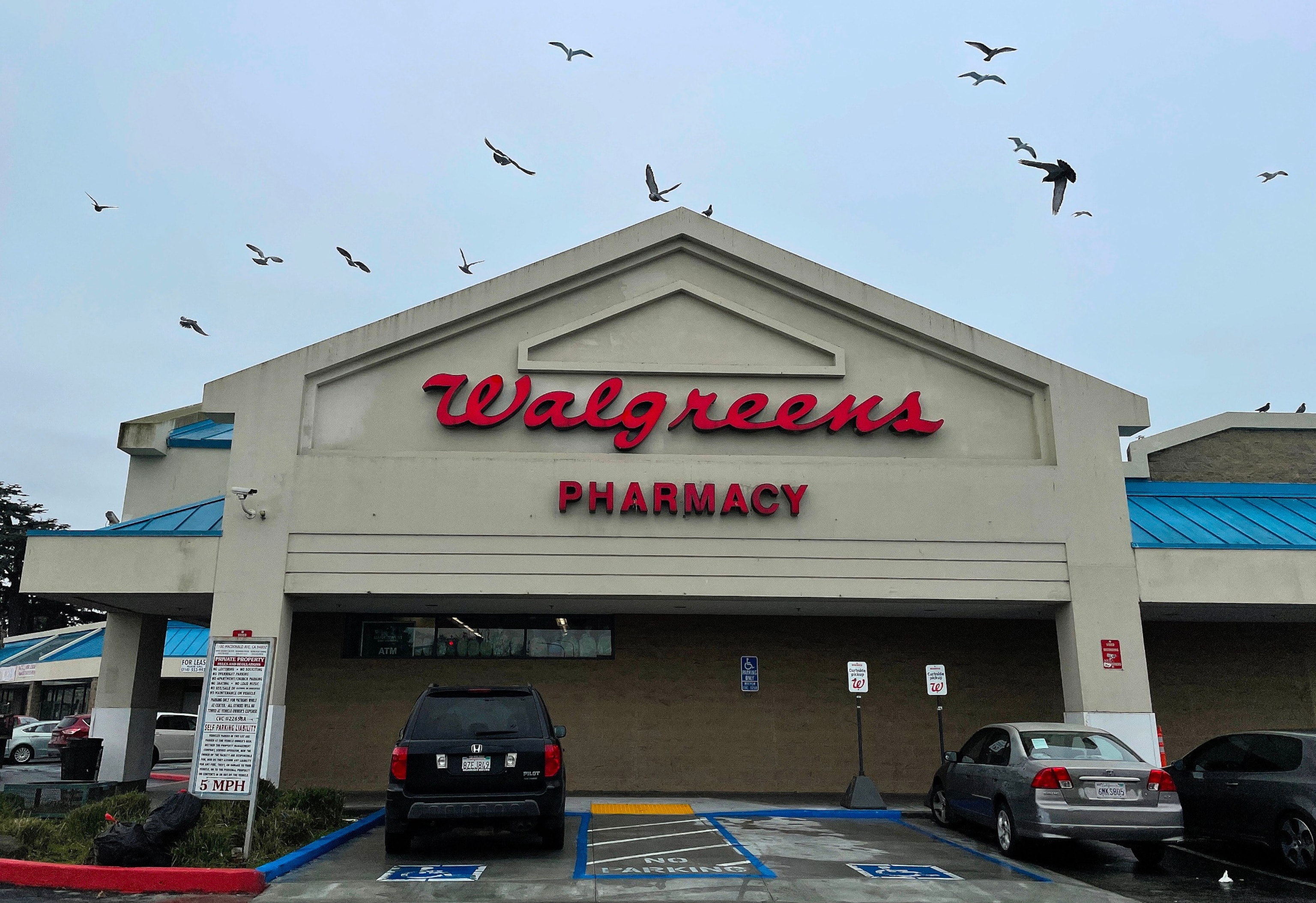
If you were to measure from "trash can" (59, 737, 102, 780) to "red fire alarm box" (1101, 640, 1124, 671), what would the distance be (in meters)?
16.9

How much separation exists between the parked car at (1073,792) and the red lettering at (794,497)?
4998 mm

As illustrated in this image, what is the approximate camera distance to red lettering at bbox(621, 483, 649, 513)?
1605 centimetres

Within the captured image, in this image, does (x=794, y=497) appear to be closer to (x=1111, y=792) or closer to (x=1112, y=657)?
(x=1112, y=657)

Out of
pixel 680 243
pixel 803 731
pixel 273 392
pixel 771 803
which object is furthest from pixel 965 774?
pixel 273 392

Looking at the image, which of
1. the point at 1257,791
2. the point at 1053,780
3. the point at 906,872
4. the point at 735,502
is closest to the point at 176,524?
the point at 735,502

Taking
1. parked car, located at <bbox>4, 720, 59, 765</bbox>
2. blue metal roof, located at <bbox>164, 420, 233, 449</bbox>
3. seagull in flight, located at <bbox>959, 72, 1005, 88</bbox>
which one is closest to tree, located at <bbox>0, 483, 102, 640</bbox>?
parked car, located at <bbox>4, 720, 59, 765</bbox>

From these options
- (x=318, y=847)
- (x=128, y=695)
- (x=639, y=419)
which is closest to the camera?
(x=318, y=847)

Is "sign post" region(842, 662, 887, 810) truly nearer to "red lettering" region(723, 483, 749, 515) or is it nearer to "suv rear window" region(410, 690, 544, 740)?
"red lettering" region(723, 483, 749, 515)

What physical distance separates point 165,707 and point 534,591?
86.1 feet

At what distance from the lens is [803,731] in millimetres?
18938

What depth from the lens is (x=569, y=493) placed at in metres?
16.0

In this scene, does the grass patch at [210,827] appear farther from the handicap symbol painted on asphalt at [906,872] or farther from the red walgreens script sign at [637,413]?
the red walgreens script sign at [637,413]

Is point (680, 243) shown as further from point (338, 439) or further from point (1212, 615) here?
point (1212, 615)

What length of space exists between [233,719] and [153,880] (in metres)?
1.86
